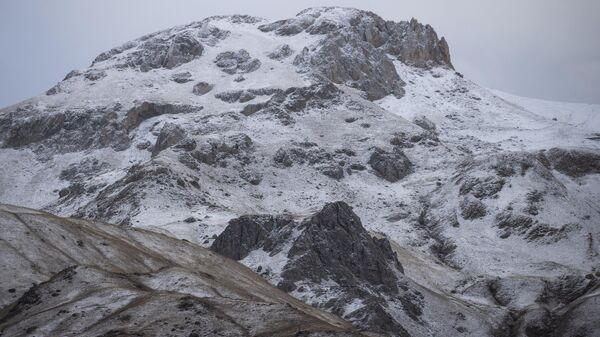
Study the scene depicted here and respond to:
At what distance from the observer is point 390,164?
150500mm

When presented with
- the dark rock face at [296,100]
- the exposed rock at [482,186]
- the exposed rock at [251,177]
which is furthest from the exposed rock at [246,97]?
the exposed rock at [482,186]

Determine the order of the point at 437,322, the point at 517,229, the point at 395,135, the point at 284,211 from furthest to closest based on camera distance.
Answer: the point at 395,135
the point at 284,211
the point at 517,229
the point at 437,322

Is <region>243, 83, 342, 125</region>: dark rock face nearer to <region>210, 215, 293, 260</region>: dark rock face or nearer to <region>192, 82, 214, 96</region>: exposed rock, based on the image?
<region>192, 82, 214, 96</region>: exposed rock

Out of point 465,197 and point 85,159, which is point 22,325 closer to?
point 465,197

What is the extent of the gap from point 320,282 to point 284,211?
38.8 metres

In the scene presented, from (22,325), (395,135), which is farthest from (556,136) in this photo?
(22,325)

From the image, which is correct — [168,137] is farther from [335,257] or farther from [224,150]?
[335,257]

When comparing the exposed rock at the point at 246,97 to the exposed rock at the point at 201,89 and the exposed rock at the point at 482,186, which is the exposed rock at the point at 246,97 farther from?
the exposed rock at the point at 482,186

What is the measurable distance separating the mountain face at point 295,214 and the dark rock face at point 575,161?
0.35m

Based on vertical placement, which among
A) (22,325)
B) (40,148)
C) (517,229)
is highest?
(22,325)

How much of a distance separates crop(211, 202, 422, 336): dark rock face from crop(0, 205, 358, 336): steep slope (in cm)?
1048

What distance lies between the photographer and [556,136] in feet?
563

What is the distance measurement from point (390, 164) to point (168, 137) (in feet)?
173

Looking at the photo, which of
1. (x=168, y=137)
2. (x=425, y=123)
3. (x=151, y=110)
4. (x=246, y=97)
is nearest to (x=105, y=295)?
(x=168, y=137)
